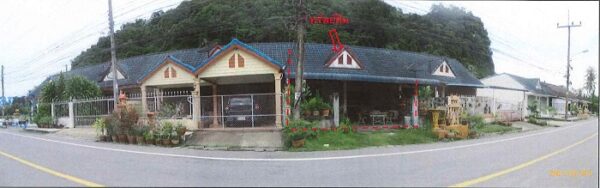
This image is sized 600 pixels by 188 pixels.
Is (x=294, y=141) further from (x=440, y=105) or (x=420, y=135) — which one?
(x=440, y=105)

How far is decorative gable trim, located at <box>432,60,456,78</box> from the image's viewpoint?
22.6m

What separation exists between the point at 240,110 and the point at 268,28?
23.9 feet

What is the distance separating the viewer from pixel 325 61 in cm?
1772

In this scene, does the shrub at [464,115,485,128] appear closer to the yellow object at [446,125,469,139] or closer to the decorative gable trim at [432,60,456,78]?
the yellow object at [446,125,469,139]

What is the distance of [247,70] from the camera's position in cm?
1440

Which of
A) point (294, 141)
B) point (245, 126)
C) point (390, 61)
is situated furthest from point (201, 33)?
point (294, 141)

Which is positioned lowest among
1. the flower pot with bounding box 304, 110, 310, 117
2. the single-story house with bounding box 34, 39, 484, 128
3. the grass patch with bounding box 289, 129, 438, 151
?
the grass patch with bounding box 289, 129, 438, 151

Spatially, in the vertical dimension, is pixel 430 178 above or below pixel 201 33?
below

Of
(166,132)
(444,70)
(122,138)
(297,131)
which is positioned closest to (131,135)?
(122,138)

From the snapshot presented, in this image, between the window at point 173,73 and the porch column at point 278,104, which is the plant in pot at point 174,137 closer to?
the porch column at point 278,104

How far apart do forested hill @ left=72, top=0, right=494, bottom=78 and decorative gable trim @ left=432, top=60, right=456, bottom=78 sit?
1.49 meters

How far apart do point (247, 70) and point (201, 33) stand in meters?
8.15

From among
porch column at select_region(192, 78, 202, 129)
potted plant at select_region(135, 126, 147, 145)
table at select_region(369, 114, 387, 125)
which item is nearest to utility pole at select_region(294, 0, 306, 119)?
porch column at select_region(192, 78, 202, 129)

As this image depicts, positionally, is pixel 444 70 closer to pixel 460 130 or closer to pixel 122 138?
pixel 460 130
